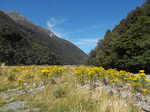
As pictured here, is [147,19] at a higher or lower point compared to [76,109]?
higher

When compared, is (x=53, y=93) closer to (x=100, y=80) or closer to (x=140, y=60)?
(x=100, y=80)

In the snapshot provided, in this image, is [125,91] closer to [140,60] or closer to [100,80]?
[100,80]

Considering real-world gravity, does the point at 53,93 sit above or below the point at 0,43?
below

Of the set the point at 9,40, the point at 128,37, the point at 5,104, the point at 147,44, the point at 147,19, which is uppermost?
the point at 9,40

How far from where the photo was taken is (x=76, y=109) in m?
1.93

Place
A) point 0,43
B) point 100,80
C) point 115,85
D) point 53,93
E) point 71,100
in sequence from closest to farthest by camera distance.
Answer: point 71,100 < point 53,93 < point 115,85 < point 100,80 < point 0,43

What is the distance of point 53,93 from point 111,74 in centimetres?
148

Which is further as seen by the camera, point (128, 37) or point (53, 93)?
point (128, 37)

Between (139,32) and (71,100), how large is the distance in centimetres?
1227

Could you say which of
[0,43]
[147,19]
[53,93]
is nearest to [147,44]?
[147,19]

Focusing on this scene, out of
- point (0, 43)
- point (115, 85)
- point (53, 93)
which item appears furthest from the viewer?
point (0, 43)

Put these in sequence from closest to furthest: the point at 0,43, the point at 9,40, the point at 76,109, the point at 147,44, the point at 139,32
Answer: the point at 76,109 < the point at 147,44 < the point at 139,32 < the point at 0,43 < the point at 9,40

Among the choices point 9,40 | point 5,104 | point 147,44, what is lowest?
point 5,104

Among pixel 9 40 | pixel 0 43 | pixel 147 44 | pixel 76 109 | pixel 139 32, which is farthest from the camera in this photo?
pixel 9 40
